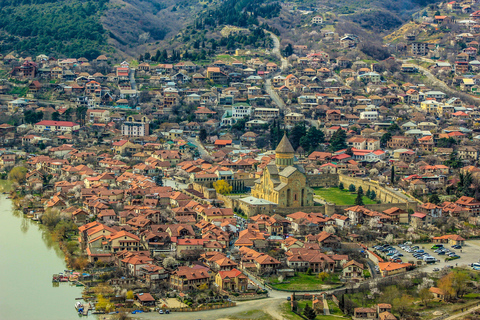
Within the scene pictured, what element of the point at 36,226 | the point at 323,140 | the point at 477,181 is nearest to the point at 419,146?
the point at 323,140

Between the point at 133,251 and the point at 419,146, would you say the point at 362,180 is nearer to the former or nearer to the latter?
the point at 419,146

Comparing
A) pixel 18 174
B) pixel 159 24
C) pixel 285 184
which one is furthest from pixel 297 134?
pixel 159 24

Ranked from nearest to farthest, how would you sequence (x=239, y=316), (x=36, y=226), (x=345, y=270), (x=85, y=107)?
(x=239, y=316), (x=345, y=270), (x=36, y=226), (x=85, y=107)

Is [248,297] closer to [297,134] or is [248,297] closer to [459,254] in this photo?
[459,254]

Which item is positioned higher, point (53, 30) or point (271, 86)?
point (53, 30)

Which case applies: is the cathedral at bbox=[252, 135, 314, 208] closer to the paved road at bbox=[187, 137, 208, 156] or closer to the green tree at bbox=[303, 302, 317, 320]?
the paved road at bbox=[187, 137, 208, 156]

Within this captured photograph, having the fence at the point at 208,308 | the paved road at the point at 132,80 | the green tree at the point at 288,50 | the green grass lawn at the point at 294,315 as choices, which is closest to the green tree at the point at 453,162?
the green grass lawn at the point at 294,315

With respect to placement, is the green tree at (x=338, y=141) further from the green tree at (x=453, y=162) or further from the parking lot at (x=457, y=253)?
the parking lot at (x=457, y=253)

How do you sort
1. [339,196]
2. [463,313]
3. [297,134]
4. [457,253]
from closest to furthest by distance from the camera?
1. [463,313]
2. [457,253]
3. [339,196]
4. [297,134]
